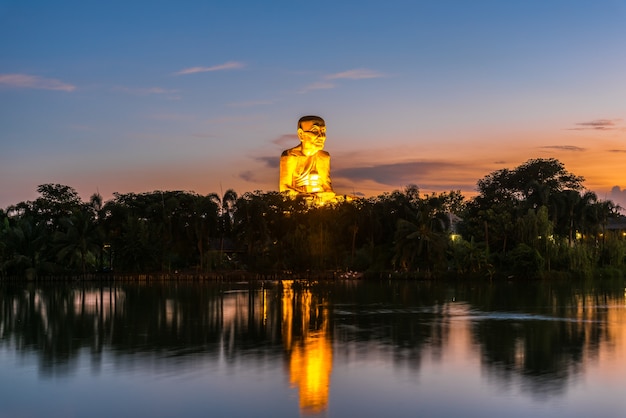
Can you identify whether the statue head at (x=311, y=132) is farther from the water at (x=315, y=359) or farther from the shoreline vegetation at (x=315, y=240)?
the water at (x=315, y=359)

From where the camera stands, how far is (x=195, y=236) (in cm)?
5469

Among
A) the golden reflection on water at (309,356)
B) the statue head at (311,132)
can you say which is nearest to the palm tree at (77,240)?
the statue head at (311,132)

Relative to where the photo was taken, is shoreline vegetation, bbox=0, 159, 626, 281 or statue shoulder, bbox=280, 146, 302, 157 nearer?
shoreline vegetation, bbox=0, 159, 626, 281

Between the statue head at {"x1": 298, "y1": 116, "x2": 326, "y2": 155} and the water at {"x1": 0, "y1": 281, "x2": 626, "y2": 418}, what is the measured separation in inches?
1392

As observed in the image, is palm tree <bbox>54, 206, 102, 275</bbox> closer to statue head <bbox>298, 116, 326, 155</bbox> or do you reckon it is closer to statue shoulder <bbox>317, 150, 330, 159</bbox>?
statue head <bbox>298, 116, 326, 155</bbox>

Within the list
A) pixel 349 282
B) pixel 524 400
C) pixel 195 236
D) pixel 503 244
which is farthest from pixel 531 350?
pixel 195 236

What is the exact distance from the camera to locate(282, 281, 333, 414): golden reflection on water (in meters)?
12.6

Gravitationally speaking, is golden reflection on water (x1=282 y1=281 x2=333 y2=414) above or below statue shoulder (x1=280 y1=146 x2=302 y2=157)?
below

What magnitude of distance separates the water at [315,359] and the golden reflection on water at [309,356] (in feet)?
0.12

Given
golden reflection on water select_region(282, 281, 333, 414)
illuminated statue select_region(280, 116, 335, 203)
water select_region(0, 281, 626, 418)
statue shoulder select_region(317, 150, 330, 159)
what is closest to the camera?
water select_region(0, 281, 626, 418)

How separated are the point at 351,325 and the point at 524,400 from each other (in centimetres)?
1029

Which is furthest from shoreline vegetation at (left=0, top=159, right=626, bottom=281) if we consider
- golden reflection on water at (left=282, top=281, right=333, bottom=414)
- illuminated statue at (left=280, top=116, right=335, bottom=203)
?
golden reflection on water at (left=282, top=281, right=333, bottom=414)

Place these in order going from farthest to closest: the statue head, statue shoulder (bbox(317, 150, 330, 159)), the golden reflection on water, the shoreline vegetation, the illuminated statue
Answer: statue shoulder (bbox(317, 150, 330, 159))
the illuminated statue
the statue head
the shoreline vegetation
the golden reflection on water

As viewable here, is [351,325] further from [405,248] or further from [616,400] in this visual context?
[405,248]
